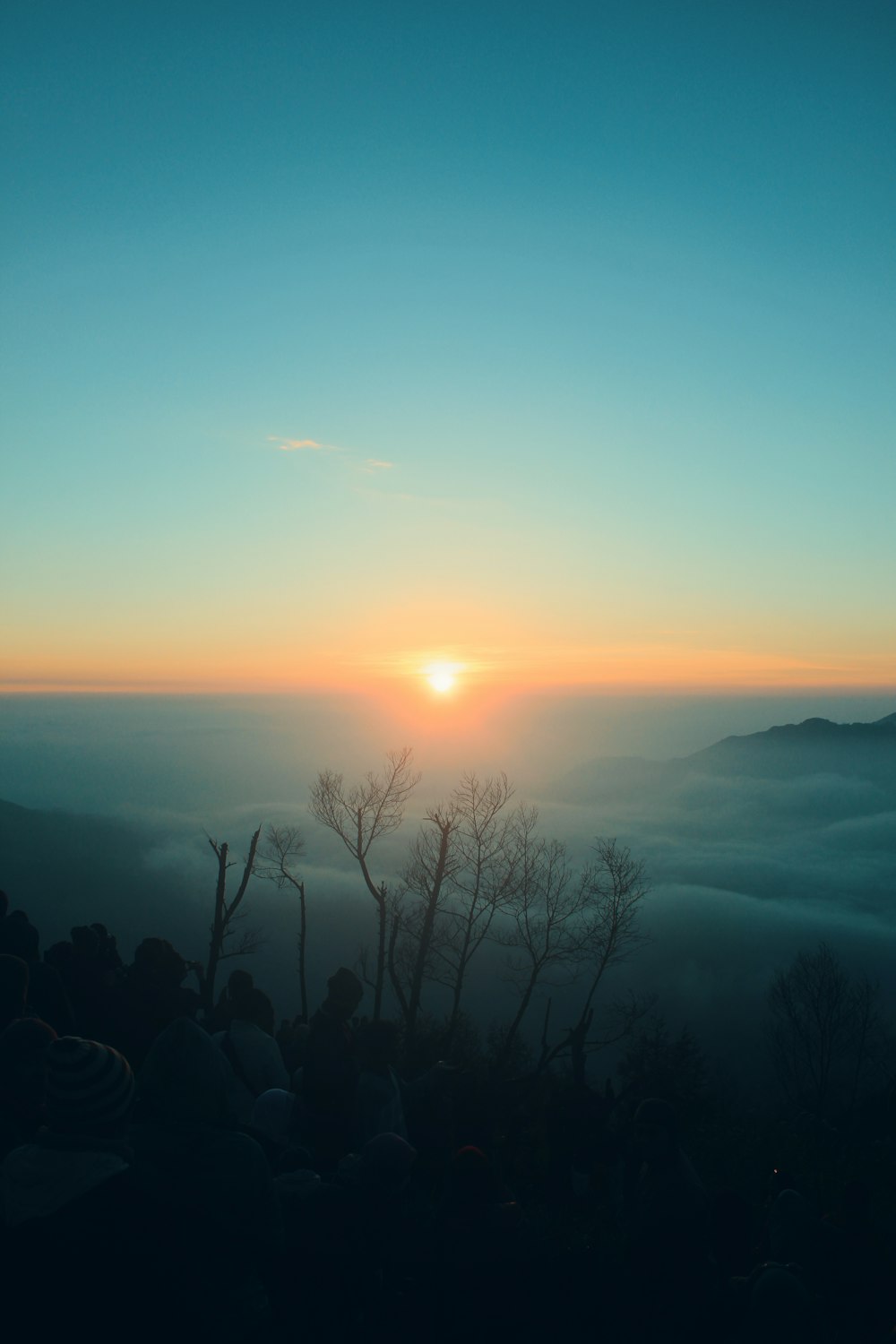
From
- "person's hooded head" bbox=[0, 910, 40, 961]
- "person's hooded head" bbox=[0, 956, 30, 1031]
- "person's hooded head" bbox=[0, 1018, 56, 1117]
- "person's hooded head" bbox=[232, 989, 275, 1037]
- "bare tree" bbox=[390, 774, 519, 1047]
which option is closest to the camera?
"person's hooded head" bbox=[0, 1018, 56, 1117]

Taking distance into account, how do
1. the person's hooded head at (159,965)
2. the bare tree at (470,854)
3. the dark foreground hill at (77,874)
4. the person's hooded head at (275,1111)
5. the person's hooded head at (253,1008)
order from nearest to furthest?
1. the person's hooded head at (275,1111)
2. the person's hooded head at (253,1008)
3. the person's hooded head at (159,965)
4. the bare tree at (470,854)
5. the dark foreground hill at (77,874)

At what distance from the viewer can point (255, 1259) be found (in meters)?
3.65

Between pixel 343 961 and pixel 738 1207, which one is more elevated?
pixel 738 1207

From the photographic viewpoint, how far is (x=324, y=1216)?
14.8 ft

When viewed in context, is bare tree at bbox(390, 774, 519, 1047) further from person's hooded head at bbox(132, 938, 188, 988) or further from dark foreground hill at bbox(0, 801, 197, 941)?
dark foreground hill at bbox(0, 801, 197, 941)

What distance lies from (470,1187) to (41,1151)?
2.43 metres

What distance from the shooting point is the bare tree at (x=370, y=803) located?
2812 centimetres

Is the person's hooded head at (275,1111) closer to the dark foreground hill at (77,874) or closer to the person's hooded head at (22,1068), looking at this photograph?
the person's hooded head at (22,1068)

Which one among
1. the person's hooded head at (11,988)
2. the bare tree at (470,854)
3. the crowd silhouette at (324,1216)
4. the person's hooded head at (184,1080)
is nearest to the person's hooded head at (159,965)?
the crowd silhouette at (324,1216)

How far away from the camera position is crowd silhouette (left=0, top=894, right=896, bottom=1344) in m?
3.23

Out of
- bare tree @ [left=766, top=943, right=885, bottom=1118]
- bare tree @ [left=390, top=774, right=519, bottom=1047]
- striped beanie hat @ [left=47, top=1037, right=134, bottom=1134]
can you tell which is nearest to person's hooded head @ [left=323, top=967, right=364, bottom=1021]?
striped beanie hat @ [left=47, top=1037, right=134, bottom=1134]

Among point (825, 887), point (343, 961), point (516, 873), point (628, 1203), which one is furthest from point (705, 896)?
point (628, 1203)

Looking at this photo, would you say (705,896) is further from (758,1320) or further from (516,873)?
(758,1320)

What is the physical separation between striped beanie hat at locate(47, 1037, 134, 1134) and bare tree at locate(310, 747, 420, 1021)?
23.8 m
